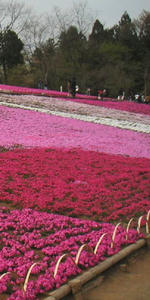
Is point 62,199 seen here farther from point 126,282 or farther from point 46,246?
point 126,282

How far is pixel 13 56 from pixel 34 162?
4586 cm

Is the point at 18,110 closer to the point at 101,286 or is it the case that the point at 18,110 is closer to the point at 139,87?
the point at 101,286

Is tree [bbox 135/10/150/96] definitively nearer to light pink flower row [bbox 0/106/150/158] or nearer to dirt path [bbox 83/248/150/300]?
light pink flower row [bbox 0/106/150/158]

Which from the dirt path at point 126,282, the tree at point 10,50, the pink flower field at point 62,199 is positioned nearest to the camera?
the dirt path at point 126,282

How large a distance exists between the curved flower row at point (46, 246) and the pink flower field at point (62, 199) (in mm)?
14

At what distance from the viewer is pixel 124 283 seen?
539 cm

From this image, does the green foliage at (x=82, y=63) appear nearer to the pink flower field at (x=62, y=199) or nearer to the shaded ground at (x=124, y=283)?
the pink flower field at (x=62, y=199)

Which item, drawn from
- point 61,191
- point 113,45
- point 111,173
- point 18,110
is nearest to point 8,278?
point 61,191

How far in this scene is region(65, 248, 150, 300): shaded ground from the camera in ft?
16.5

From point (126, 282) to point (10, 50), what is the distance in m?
52.8

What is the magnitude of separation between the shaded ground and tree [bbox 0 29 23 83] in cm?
5055

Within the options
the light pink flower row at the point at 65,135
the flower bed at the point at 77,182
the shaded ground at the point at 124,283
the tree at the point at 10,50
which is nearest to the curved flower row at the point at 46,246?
the shaded ground at the point at 124,283

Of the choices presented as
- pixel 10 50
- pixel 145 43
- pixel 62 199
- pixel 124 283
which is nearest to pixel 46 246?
pixel 124 283

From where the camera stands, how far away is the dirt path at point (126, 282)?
504 centimetres
